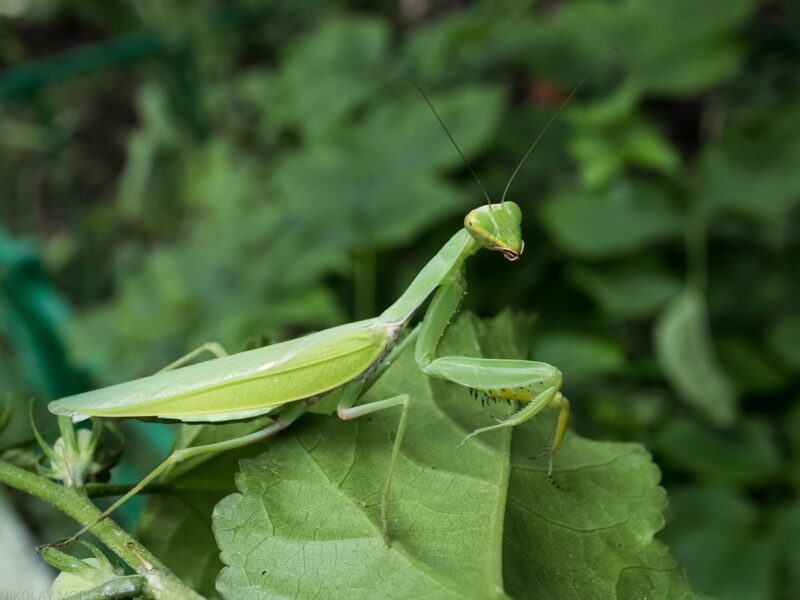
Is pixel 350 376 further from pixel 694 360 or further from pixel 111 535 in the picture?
pixel 694 360

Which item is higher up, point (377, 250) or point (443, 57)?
point (443, 57)

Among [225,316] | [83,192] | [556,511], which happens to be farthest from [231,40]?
[556,511]

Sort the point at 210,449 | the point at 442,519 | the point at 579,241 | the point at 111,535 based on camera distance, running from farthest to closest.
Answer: the point at 579,241
the point at 210,449
the point at 442,519
the point at 111,535

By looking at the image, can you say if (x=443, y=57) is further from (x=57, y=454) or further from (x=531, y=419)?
(x=57, y=454)

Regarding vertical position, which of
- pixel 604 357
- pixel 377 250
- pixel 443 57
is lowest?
pixel 604 357

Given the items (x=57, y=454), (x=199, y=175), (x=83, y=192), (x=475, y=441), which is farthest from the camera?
(x=83, y=192)

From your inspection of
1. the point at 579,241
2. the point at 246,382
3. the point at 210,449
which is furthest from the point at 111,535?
the point at 579,241

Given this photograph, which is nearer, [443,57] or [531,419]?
[531,419]

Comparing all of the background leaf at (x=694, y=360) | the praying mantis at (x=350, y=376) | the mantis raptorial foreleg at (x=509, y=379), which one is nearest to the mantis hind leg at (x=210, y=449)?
the praying mantis at (x=350, y=376)
